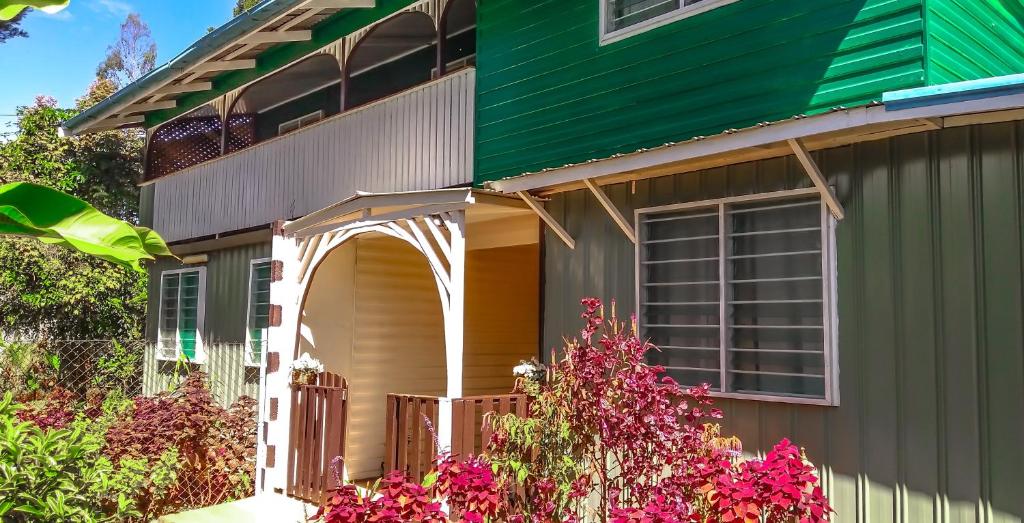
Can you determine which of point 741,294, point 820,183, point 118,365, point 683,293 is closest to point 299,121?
point 118,365

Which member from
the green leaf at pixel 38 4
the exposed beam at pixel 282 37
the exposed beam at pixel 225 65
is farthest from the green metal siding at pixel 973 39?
the exposed beam at pixel 225 65

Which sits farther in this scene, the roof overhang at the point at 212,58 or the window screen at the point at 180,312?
the window screen at the point at 180,312

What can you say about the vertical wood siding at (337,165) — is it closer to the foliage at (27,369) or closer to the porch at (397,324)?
the porch at (397,324)

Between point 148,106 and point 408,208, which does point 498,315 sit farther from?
point 148,106

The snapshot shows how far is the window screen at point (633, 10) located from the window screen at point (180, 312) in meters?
9.31

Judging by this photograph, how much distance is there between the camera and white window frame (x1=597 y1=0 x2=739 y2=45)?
632cm

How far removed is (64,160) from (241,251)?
34.6 feet

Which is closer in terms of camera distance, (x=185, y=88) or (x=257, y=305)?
(x=257, y=305)

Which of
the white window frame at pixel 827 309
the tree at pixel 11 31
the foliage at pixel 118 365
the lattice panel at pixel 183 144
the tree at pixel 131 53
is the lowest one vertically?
the foliage at pixel 118 365

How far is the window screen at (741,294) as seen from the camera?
18.7 ft

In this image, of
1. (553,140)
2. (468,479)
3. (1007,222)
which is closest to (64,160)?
(553,140)

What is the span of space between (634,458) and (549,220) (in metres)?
3.24

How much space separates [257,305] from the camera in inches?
485

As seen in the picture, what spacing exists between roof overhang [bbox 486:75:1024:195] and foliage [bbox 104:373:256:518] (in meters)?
4.91
